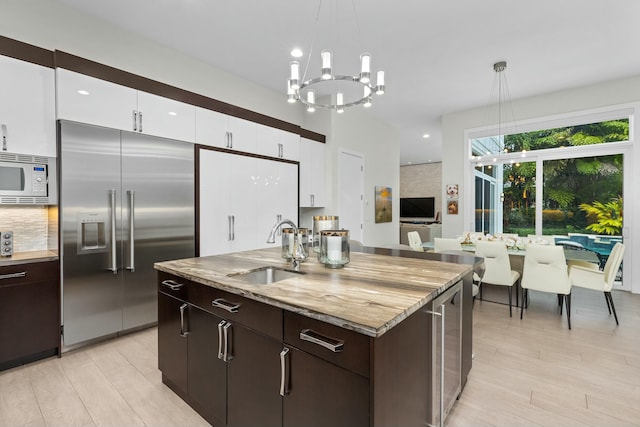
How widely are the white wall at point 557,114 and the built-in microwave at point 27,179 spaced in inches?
233

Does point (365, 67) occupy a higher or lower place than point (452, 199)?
higher

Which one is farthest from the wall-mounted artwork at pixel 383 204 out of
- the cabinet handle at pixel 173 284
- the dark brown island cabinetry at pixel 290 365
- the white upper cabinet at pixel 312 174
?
the cabinet handle at pixel 173 284

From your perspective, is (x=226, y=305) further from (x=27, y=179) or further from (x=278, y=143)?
(x=278, y=143)

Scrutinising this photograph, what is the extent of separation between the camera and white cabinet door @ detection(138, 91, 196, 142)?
3.02 m

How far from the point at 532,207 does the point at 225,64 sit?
549 centimetres

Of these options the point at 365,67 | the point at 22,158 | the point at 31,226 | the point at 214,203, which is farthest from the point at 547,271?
the point at 31,226

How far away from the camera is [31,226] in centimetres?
279

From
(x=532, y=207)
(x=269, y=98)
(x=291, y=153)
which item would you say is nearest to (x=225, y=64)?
(x=269, y=98)

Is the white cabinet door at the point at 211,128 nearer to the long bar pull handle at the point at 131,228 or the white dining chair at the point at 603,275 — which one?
the long bar pull handle at the point at 131,228

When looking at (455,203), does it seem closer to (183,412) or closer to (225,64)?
(225,64)

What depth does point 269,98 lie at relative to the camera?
4.91 m

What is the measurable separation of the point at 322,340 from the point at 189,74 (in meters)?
3.90

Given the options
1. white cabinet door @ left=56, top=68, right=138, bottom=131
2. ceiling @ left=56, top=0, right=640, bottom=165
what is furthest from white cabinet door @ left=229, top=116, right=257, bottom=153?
white cabinet door @ left=56, top=68, right=138, bottom=131

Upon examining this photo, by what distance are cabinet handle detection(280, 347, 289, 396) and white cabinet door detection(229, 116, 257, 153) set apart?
10.0 feet
